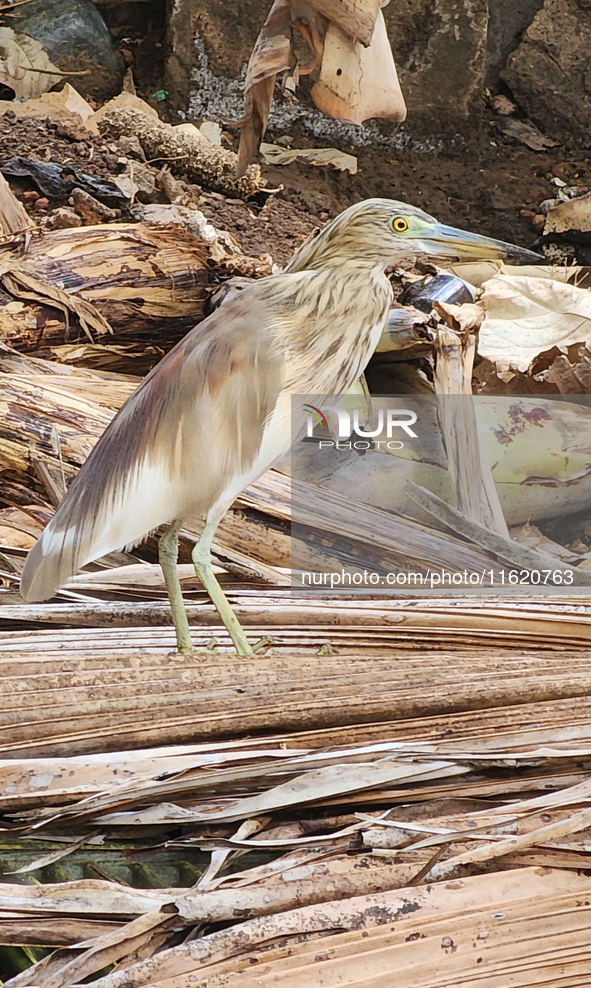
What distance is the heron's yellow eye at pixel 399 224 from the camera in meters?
0.85

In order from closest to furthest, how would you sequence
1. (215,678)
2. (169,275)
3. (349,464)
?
1. (215,678)
2. (349,464)
3. (169,275)

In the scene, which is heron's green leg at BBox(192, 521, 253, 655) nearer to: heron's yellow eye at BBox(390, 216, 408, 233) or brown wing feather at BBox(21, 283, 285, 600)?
brown wing feather at BBox(21, 283, 285, 600)

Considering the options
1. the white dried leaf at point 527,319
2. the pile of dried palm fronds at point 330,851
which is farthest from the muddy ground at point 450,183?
the pile of dried palm fronds at point 330,851

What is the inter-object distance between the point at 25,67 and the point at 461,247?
5.78 feet

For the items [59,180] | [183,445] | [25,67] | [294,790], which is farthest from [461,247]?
[25,67]

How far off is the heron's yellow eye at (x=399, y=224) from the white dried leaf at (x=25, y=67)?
168 centimetres

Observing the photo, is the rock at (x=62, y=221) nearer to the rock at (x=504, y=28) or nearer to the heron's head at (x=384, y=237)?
the heron's head at (x=384, y=237)

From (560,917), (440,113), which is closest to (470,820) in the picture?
(560,917)

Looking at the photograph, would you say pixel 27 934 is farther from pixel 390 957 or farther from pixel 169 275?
pixel 169 275

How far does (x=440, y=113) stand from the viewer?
7.59 ft

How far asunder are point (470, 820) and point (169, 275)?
129cm

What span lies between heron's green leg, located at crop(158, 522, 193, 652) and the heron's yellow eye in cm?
37

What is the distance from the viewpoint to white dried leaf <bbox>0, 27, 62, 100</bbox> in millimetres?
2141

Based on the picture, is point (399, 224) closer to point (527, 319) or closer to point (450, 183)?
point (527, 319)
